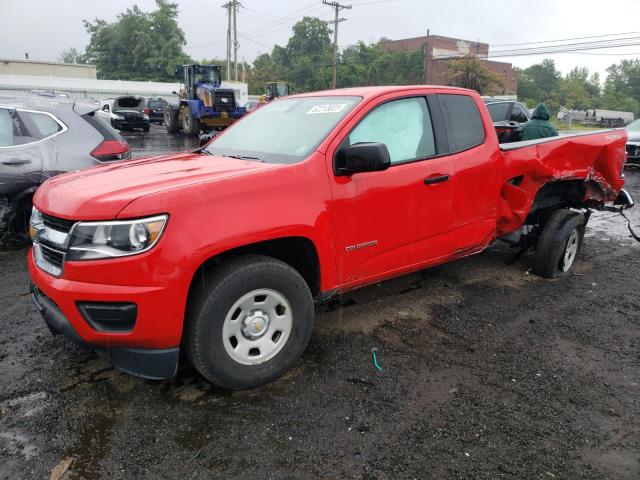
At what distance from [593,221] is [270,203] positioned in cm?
728

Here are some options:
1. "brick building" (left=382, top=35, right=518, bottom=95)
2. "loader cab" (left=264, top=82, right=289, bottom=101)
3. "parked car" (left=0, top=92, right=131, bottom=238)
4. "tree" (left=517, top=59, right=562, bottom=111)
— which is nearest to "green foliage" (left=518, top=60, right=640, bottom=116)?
"tree" (left=517, top=59, right=562, bottom=111)

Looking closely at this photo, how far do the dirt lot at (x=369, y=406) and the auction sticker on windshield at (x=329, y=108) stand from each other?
5.53ft

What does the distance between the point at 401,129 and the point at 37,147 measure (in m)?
4.20

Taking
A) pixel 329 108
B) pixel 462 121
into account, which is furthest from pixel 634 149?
pixel 329 108

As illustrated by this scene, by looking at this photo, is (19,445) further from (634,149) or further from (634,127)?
(634,127)

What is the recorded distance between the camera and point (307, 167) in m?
3.08

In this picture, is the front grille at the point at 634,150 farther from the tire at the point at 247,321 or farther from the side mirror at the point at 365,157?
the tire at the point at 247,321

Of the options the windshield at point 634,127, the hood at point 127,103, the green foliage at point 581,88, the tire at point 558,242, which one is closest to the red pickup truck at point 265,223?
the tire at point 558,242

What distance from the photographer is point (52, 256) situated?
2775mm

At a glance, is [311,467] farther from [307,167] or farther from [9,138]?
[9,138]

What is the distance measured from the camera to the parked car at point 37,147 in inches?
212

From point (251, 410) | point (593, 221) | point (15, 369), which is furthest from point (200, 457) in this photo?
point (593, 221)

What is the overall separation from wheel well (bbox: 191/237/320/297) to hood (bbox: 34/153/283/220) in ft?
1.50

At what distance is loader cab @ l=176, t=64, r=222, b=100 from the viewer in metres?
21.1
